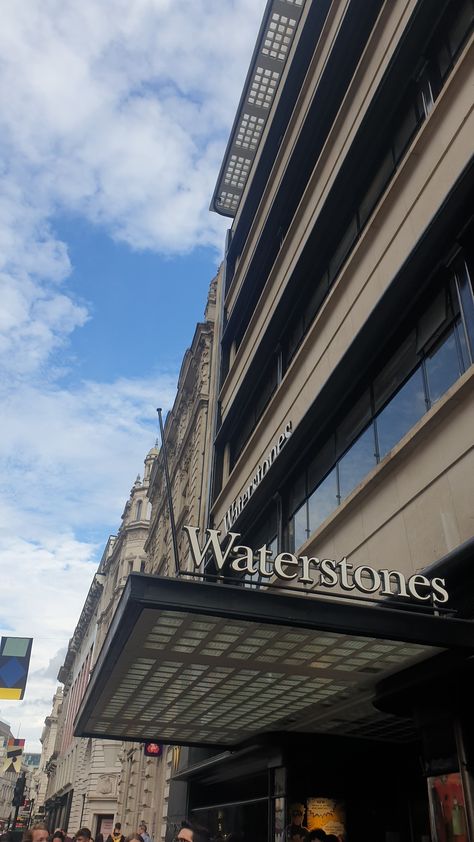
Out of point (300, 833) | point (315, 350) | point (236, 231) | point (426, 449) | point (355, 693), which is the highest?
point (236, 231)

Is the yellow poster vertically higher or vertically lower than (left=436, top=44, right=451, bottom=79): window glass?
lower

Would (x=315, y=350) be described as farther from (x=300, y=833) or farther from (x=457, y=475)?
(x=300, y=833)

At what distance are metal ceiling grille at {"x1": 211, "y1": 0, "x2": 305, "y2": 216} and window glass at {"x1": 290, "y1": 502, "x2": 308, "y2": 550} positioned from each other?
48.7 ft

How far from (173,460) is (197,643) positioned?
27.3 metres

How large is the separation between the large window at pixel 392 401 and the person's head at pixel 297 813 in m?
4.99

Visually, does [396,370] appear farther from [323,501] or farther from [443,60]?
[443,60]

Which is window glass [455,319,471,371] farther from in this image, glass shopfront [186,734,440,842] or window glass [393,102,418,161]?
glass shopfront [186,734,440,842]

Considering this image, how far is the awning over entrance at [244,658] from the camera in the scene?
7.68m

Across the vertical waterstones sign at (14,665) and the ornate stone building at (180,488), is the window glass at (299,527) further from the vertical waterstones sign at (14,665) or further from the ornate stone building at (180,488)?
the vertical waterstones sign at (14,665)

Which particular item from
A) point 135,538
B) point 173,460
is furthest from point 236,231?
point 135,538

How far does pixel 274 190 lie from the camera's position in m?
21.8

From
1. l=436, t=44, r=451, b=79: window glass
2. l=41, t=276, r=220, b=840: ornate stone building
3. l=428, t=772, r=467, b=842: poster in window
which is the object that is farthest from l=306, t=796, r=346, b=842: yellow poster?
l=436, t=44, r=451, b=79: window glass

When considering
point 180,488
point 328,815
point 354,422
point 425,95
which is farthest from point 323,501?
point 180,488

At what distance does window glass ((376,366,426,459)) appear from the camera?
1062cm
